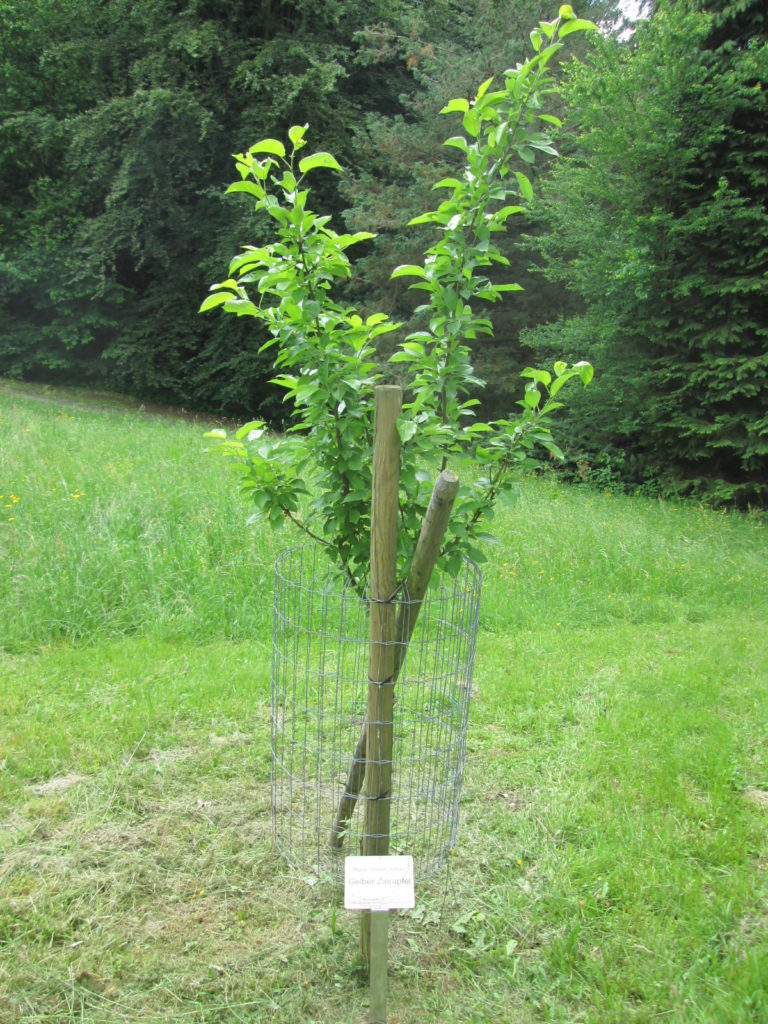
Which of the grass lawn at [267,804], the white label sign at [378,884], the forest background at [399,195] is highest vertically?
the forest background at [399,195]

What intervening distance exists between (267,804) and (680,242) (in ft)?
33.1

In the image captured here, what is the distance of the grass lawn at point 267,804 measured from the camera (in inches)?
94.3

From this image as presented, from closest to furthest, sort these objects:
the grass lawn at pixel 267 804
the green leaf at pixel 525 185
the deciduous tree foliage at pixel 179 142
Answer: the green leaf at pixel 525 185 → the grass lawn at pixel 267 804 → the deciduous tree foliage at pixel 179 142

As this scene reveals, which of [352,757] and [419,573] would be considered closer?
[419,573]

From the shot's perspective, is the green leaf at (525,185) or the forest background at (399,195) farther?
the forest background at (399,195)

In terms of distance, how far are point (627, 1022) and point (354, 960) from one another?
847mm

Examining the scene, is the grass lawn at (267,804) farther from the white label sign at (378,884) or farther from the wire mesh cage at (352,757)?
the white label sign at (378,884)

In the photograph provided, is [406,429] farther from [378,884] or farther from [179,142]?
[179,142]

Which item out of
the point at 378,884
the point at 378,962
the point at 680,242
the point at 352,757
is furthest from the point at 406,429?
the point at 680,242

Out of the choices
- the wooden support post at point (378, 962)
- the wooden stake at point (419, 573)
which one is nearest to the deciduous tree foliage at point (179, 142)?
the wooden stake at point (419, 573)

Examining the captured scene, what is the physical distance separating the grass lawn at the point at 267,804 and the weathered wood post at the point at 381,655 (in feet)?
0.93

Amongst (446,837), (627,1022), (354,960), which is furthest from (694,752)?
(354,960)

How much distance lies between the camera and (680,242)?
10.8 metres

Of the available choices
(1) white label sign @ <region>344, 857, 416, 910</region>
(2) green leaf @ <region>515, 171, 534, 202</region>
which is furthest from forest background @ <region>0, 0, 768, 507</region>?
(1) white label sign @ <region>344, 857, 416, 910</region>
